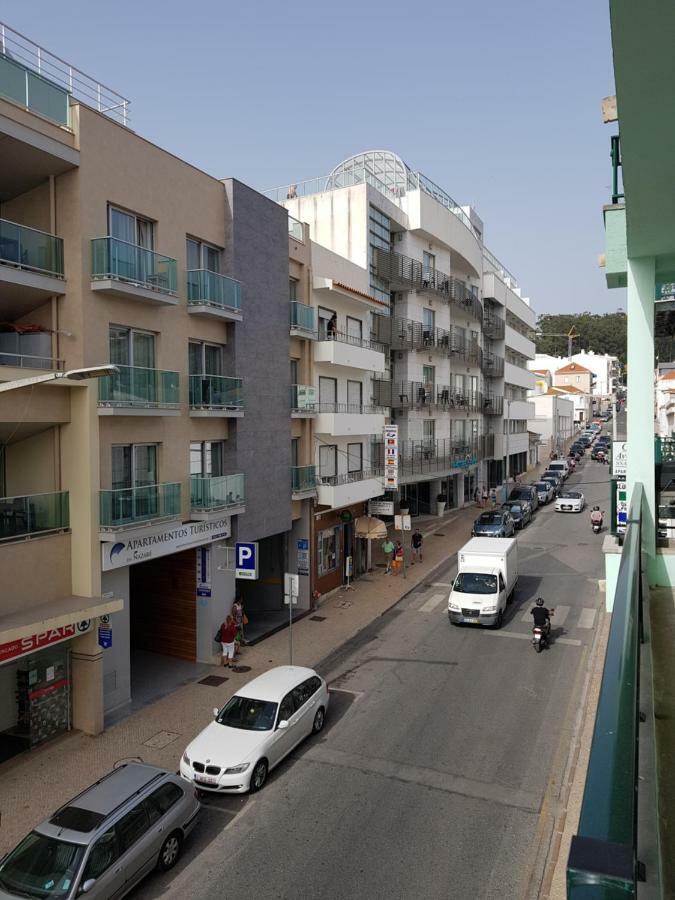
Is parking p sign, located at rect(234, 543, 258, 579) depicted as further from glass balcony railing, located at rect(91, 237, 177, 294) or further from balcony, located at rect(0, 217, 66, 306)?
balcony, located at rect(0, 217, 66, 306)

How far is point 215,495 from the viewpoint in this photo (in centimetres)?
1845

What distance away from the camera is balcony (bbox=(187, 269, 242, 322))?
17938mm

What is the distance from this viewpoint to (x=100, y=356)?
1513cm

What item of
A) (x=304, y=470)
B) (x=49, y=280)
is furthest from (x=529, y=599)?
(x=49, y=280)

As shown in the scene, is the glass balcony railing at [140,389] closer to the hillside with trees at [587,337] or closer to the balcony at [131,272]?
the balcony at [131,272]

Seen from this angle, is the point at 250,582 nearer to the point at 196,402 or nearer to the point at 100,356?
the point at 196,402

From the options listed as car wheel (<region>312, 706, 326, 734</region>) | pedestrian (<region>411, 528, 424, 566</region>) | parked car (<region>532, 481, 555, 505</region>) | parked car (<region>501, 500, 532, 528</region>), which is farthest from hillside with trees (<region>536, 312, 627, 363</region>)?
car wheel (<region>312, 706, 326, 734</region>)

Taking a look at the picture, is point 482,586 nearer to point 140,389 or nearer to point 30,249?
point 140,389

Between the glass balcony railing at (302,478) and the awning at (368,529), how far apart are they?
471 centimetres

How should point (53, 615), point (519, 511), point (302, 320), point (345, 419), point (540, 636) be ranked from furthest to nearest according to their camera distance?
1. point (519, 511)
2. point (345, 419)
3. point (302, 320)
4. point (540, 636)
5. point (53, 615)

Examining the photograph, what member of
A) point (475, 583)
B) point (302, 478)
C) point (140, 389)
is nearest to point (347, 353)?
point (302, 478)

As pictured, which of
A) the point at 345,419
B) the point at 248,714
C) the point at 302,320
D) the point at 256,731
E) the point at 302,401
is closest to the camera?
the point at 256,731

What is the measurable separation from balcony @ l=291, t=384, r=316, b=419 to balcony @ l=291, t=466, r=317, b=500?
5.97ft

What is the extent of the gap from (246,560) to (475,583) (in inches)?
318
